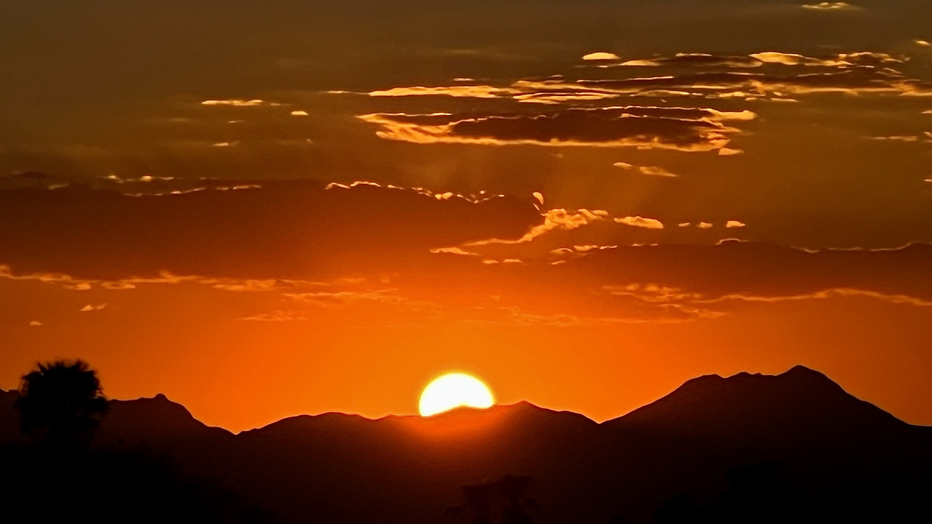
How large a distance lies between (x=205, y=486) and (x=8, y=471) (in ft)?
30.7

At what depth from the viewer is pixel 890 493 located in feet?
267

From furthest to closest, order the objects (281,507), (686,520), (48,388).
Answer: (281,507)
(686,520)
(48,388)

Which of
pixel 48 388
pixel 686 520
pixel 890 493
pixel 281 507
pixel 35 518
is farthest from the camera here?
pixel 281 507

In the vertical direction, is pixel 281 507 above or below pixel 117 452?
above

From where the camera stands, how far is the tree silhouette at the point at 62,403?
69312mm

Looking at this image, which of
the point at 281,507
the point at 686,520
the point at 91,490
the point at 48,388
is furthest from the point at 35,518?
the point at 281,507

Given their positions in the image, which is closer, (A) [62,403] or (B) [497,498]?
(A) [62,403]

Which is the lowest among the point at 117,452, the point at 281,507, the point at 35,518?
the point at 35,518

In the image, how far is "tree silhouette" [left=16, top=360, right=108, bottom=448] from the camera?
69312 mm

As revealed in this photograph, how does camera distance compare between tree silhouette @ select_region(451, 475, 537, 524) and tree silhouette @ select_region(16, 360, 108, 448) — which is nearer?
tree silhouette @ select_region(16, 360, 108, 448)

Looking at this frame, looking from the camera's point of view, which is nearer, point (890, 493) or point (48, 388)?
point (48, 388)

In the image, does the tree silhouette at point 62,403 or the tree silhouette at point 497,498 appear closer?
the tree silhouette at point 62,403

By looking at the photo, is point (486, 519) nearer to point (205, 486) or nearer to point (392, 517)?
point (205, 486)

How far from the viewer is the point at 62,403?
228 ft
